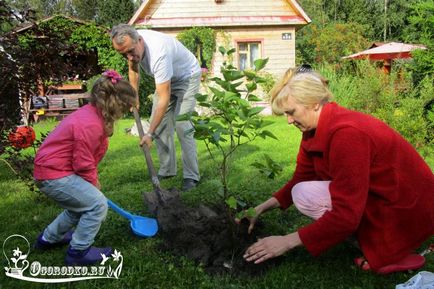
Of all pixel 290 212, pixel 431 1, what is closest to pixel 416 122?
pixel 431 1

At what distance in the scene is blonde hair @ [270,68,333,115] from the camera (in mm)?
2055

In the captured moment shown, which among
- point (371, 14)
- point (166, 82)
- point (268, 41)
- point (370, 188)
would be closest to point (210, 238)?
point (370, 188)

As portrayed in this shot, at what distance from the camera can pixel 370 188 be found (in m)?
2.13

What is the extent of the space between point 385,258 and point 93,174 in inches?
69.2

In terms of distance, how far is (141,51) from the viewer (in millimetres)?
3840

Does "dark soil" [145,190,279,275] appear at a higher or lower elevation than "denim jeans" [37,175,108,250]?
lower

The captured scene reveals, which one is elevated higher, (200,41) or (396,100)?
(200,41)

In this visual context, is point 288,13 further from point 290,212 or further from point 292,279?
point 292,279

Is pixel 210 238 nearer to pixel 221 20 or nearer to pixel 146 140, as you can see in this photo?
pixel 146 140

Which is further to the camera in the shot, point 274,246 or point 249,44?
point 249,44

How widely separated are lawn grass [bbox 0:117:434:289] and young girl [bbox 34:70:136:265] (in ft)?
0.87

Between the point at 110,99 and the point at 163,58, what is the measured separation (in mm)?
1334

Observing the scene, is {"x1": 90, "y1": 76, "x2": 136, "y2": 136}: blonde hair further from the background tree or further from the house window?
the background tree

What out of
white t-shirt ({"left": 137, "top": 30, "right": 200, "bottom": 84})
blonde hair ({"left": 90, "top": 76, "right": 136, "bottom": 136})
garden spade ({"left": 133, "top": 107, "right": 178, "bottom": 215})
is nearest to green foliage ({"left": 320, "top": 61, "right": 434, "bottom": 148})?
white t-shirt ({"left": 137, "top": 30, "right": 200, "bottom": 84})
